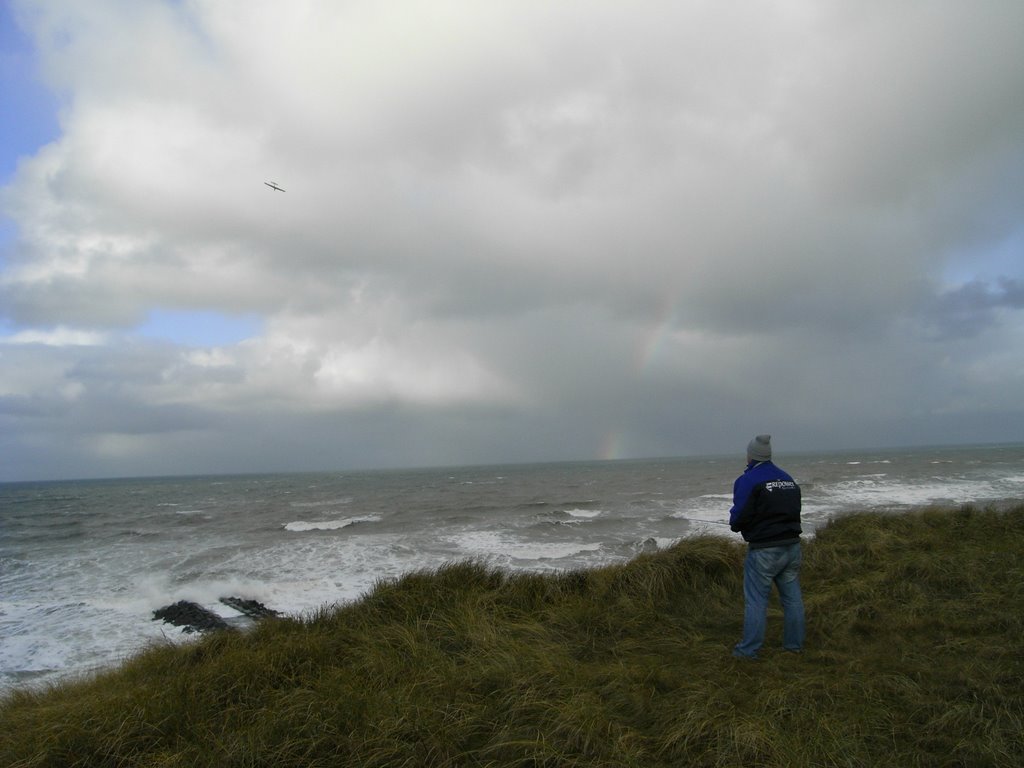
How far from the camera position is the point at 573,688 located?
4.20 meters

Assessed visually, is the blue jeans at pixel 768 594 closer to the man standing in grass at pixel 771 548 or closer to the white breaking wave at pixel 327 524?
the man standing in grass at pixel 771 548

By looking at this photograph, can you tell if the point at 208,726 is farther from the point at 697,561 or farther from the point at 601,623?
the point at 697,561

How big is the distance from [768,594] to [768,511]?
2.41ft

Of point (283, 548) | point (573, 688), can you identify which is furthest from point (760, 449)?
point (283, 548)

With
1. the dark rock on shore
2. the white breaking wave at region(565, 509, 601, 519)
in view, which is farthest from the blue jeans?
the white breaking wave at region(565, 509, 601, 519)

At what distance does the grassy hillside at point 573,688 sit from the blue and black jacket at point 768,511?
3.30 ft

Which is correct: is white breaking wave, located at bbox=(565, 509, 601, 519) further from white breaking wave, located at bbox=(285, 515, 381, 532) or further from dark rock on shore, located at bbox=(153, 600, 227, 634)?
dark rock on shore, located at bbox=(153, 600, 227, 634)

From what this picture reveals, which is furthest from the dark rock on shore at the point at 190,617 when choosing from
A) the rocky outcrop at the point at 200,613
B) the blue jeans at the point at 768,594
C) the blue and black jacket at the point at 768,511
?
the blue and black jacket at the point at 768,511

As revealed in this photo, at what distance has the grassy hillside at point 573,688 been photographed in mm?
3449

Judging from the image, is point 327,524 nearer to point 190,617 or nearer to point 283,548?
point 283,548

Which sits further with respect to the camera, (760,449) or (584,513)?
(584,513)

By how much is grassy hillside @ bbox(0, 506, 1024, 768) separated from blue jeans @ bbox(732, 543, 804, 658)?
22 centimetres

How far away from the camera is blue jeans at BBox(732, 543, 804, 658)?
5223 millimetres

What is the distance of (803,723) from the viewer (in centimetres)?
370
